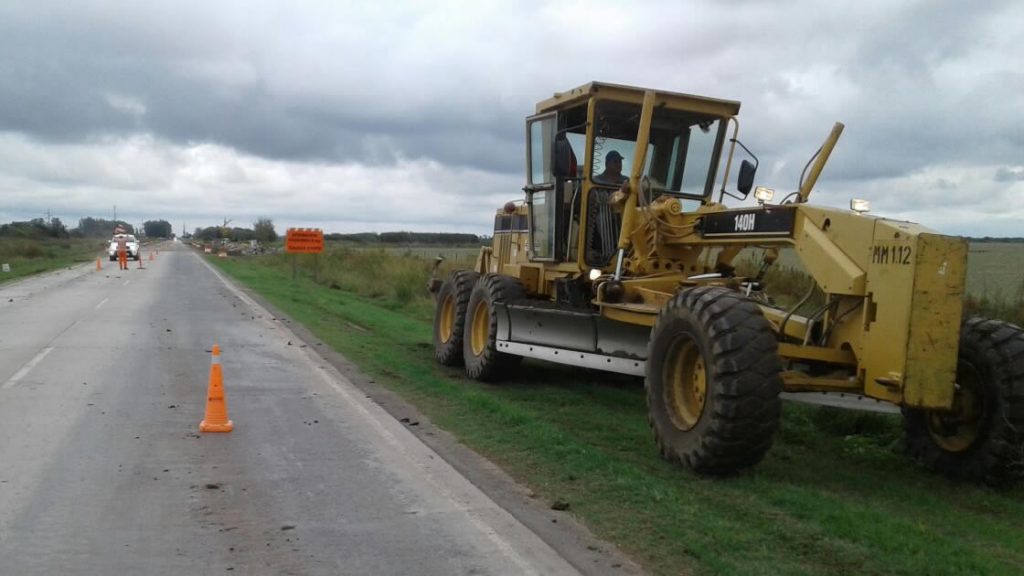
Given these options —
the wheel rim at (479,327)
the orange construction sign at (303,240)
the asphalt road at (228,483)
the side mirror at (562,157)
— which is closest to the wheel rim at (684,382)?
the asphalt road at (228,483)

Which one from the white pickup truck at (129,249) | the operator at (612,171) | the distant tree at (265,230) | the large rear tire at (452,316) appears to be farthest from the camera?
the distant tree at (265,230)

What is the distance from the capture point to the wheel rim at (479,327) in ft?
40.0

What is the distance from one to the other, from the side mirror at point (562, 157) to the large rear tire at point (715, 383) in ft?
9.47

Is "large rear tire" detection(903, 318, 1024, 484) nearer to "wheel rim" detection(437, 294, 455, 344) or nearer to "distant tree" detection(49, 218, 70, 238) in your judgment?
"wheel rim" detection(437, 294, 455, 344)

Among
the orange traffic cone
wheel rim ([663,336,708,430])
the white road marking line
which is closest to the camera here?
wheel rim ([663,336,708,430])

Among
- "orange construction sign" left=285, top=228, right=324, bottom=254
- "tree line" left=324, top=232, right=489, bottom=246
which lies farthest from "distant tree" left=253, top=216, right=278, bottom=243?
"orange construction sign" left=285, top=228, right=324, bottom=254

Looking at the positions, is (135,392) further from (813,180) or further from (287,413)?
(813,180)

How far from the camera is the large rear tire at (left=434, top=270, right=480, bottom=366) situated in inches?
504

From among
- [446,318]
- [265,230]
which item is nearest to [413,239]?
[265,230]

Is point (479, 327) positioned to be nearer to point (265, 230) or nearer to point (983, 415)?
point (983, 415)

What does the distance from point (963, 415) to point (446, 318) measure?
8.10 metres

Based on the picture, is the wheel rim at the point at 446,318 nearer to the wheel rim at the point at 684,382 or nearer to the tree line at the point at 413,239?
the wheel rim at the point at 684,382

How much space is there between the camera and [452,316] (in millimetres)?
13375

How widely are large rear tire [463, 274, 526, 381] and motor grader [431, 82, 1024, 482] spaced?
38 millimetres
